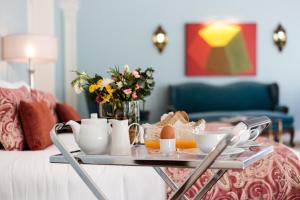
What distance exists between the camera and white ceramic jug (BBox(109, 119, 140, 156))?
78.5 inches

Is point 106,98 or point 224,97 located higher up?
point 106,98

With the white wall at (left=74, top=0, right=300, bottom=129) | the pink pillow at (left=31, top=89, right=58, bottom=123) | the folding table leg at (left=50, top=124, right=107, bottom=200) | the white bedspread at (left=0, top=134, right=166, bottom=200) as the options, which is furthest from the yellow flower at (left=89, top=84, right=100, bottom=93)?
the white wall at (left=74, top=0, right=300, bottom=129)

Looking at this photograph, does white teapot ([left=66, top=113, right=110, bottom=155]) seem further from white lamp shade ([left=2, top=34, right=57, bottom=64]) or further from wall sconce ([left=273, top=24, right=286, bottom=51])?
wall sconce ([left=273, top=24, right=286, bottom=51])

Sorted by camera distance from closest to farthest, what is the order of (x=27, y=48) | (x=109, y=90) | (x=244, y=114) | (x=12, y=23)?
(x=109, y=90), (x=27, y=48), (x=12, y=23), (x=244, y=114)

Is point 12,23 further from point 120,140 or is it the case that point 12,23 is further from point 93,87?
point 120,140

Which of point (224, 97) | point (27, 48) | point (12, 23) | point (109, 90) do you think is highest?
point (12, 23)

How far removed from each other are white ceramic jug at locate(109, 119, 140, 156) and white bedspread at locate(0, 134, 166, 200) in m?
0.70

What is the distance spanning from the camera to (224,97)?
7719 millimetres

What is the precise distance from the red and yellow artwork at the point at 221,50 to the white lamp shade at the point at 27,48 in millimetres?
3202

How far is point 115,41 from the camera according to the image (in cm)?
781

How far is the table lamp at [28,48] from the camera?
15.6ft

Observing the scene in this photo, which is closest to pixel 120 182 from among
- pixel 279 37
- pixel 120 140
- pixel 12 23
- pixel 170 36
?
pixel 120 140

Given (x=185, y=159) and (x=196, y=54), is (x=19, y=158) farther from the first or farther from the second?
(x=196, y=54)

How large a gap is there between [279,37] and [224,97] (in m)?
1.32
